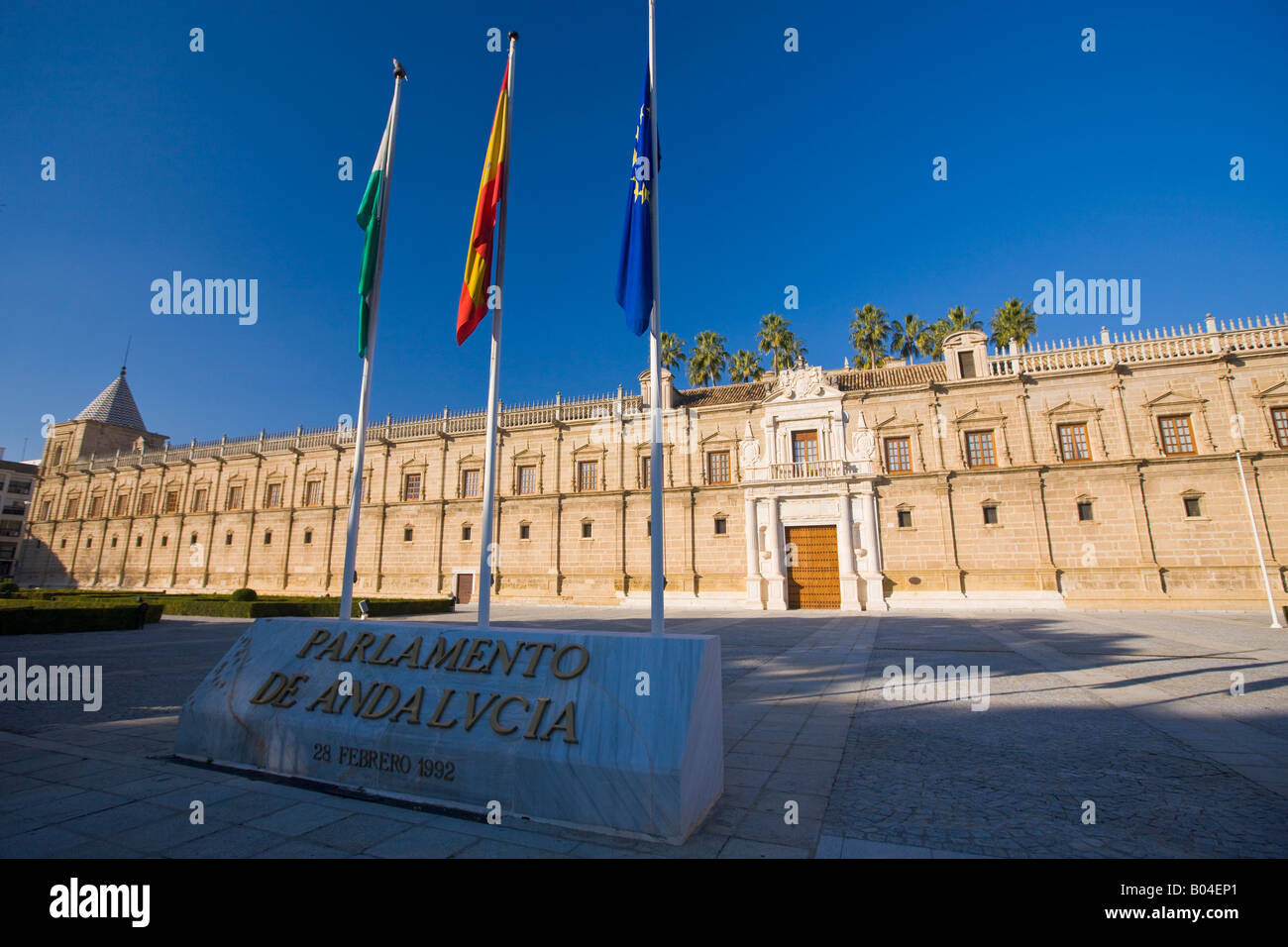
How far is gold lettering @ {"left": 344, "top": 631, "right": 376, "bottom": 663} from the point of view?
5.21 meters

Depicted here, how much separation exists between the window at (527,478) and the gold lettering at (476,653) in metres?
26.8

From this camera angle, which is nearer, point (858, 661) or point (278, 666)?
point (278, 666)

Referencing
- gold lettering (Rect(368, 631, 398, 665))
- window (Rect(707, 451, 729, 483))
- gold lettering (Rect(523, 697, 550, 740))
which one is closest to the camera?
gold lettering (Rect(523, 697, 550, 740))

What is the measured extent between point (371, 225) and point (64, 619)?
15796mm

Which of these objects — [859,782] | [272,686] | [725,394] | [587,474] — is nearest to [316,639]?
[272,686]

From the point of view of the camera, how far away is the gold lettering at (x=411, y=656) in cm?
497

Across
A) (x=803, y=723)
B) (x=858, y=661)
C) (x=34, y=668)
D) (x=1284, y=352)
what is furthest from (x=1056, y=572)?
(x=34, y=668)

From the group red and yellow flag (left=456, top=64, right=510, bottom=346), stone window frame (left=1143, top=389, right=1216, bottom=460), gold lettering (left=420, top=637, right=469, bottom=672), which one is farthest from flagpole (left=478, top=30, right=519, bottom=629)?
stone window frame (left=1143, top=389, right=1216, bottom=460)

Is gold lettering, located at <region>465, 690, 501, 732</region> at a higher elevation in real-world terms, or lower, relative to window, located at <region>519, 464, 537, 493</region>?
lower

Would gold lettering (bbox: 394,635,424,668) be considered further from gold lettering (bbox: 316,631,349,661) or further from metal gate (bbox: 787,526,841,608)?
metal gate (bbox: 787,526,841,608)

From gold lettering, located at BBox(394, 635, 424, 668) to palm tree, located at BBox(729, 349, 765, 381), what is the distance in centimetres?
3507
